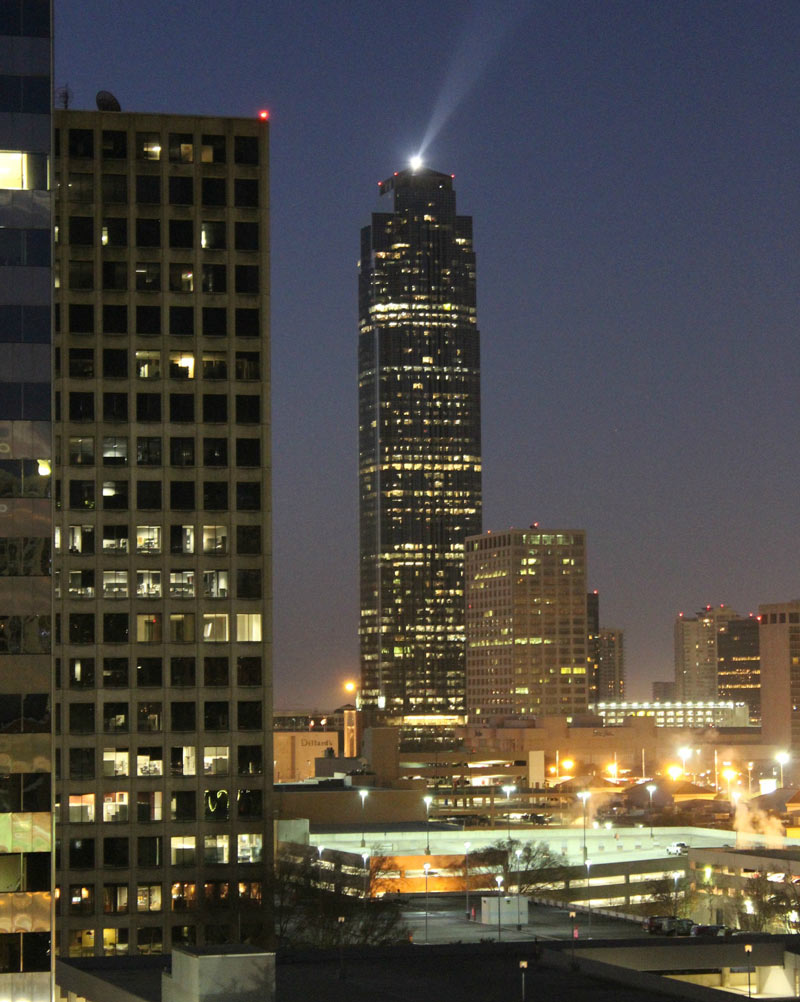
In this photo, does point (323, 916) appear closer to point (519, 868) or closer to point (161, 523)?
point (161, 523)

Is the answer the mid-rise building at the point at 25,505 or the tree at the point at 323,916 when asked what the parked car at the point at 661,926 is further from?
the mid-rise building at the point at 25,505

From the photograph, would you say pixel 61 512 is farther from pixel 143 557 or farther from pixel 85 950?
pixel 85 950

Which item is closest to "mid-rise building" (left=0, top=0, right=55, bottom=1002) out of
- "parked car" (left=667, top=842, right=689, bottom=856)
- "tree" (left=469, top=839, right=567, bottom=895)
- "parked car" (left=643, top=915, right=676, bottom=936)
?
"parked car" (left=643, top=915, right=676, bottom=936)

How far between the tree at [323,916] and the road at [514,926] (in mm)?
3362

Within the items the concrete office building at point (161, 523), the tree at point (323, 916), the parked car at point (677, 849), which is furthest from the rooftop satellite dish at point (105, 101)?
the parked car at point (677, 849)

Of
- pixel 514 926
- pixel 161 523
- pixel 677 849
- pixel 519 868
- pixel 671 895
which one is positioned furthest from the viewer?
pixel 677 849

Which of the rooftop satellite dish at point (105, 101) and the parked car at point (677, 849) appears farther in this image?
the parked car at point (677, 849)

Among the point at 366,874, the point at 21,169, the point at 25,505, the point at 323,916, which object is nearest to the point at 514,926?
the point at 323,916

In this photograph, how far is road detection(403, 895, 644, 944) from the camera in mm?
117000

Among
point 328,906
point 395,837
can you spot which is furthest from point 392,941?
point 395,837

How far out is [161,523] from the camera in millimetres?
122625

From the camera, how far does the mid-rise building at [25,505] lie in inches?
2424

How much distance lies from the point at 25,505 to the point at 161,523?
5976cm

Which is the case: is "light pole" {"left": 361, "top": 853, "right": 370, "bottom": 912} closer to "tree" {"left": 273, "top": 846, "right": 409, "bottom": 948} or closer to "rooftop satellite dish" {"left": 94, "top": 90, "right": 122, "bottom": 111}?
"tree" {"left": 273, "top": 846, "right": 409, "bottom": 948}
